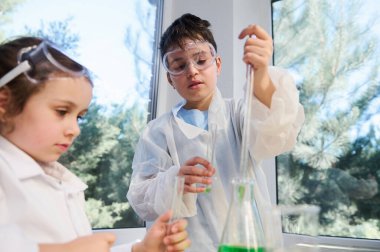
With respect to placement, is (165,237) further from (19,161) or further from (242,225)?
(19,161)

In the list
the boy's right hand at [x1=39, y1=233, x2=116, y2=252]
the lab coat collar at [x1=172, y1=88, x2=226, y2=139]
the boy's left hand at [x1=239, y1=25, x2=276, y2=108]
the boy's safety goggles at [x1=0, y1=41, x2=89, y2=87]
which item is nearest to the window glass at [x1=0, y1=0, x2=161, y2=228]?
the lab coat collar at [x1=172, y1=88, x2=226, y2=139]

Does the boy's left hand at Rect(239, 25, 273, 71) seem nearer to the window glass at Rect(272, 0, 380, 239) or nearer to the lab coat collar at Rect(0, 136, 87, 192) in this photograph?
the lab coat collar at Rect(0, 136, 87, 192)

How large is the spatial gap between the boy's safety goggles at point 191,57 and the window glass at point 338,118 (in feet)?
2.36

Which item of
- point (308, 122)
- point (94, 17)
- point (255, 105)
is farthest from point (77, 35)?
point (308, 122)

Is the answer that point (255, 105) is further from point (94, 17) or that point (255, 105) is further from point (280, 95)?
point (94, 17)

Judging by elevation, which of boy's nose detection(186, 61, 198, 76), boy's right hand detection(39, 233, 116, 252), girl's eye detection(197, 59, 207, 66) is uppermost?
girl's eye detection(197, 59, 207, 66)

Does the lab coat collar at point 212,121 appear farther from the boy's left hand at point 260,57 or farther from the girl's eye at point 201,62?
the boy's left hand at point 260,57

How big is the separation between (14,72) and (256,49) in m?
0.52

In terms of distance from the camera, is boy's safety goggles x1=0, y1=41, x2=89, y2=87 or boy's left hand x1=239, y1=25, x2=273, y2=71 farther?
boy's left hand x1=239, y1=25, x2=273, y2=71

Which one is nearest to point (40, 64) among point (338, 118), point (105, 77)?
point (105, 77)

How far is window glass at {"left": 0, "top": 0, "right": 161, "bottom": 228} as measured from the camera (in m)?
1.40

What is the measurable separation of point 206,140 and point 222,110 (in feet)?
0.41

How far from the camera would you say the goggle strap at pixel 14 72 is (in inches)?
25.7

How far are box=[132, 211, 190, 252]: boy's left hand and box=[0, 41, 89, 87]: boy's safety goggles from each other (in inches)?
14.7
